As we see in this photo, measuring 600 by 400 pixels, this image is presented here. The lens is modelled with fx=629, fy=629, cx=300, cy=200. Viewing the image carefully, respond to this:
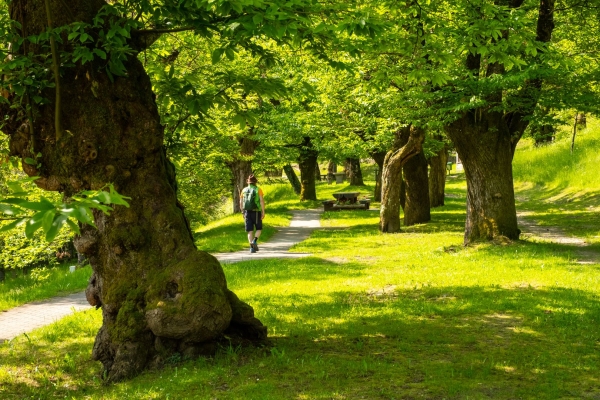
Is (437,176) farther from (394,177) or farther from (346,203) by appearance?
(394,177)

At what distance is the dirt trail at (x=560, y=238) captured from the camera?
13.7 metres

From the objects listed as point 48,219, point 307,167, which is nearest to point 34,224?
point 48,219

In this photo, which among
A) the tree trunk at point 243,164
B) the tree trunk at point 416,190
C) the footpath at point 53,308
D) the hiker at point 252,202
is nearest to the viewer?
the footpath at point 53,308

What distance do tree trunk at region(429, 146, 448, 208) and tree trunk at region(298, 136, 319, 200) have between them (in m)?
6.77

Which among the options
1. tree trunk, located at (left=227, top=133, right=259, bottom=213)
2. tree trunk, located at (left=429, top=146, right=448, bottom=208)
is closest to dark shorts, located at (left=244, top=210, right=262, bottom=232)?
tree trunk, located at (left=227, top=133, right=259, bottom=213)

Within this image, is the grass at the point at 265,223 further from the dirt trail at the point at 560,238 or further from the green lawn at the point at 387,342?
the dirt trail at the point at 560,238

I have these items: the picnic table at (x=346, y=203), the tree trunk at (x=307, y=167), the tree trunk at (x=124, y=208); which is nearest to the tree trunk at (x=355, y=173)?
the tree trunk at (x=307, y=167)

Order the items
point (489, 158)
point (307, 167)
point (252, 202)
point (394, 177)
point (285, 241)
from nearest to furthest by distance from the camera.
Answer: point (489, 158) → point (252, 202) → point (285, 241) → point (394, 177) → point (307, 167)

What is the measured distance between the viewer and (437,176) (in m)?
29.9

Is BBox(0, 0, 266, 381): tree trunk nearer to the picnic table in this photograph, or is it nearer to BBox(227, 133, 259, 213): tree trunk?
BBox(227, 133, 259, 213): tree trunk

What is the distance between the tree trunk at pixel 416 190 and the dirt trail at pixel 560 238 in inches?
137

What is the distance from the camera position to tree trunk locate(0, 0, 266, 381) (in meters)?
6.23

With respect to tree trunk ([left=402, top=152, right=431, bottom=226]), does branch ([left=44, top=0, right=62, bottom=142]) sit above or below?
above

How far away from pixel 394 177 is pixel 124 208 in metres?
15.2
